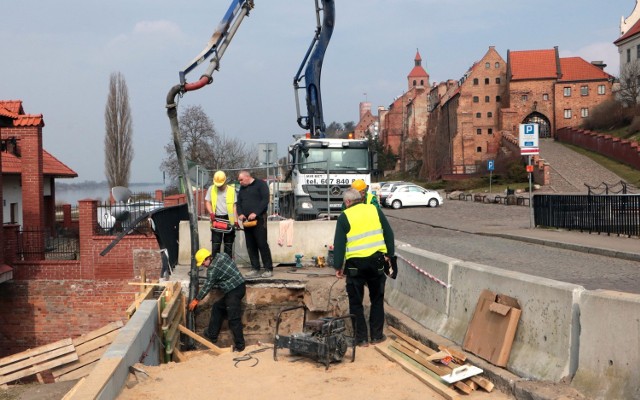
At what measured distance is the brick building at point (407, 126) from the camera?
11662 centimetres

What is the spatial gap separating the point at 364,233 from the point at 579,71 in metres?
89.1

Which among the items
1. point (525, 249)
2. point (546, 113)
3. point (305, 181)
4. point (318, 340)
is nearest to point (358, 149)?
point (305, 181)

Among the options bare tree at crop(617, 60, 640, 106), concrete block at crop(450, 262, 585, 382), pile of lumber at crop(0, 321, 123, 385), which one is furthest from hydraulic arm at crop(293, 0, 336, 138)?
bare tree at crop(617, 60, 640, 106)

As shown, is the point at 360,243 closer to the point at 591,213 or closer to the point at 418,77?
the point at 591,213

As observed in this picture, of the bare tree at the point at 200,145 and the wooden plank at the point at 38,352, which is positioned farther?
the bare tree at the point at 200,145

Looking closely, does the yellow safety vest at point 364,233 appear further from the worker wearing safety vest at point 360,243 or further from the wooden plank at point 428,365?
the wooden plank at point 428,365

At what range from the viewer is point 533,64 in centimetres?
9056

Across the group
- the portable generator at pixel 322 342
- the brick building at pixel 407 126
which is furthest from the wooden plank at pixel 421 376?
the brick building at pixel 407 126

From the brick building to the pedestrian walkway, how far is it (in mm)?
47751

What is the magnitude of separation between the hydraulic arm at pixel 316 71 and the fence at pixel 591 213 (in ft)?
26.8

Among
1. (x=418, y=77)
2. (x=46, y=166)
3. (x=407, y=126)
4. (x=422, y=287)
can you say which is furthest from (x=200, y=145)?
(x=418, y=77)

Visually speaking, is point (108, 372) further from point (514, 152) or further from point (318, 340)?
point (514, 152)

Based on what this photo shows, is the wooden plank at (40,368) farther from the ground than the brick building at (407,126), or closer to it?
closer to it

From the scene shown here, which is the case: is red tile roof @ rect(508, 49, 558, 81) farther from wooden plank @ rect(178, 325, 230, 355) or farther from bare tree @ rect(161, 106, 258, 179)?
wooden plank @ rect(178, 325, 230, 355)
